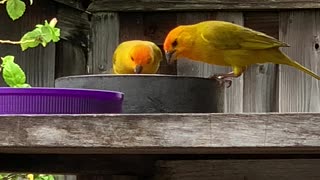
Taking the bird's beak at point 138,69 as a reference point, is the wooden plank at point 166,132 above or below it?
below

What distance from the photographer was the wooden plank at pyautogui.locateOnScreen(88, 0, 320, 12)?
2.87 metres

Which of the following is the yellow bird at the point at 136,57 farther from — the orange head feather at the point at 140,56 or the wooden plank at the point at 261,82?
the wooden plank at the point at 261,82

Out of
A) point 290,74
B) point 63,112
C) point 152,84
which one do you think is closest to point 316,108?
point 290,74

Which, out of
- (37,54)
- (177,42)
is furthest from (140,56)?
(37,54)

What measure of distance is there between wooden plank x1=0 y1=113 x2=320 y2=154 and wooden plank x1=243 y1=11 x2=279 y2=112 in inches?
46.9

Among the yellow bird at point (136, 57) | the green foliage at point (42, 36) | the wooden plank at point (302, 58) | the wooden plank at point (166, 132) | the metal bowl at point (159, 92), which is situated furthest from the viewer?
the wooden plank at point (302, 58)

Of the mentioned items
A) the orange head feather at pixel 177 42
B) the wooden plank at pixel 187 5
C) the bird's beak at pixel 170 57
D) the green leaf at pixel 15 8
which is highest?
the wooden plank at pixel 187 5

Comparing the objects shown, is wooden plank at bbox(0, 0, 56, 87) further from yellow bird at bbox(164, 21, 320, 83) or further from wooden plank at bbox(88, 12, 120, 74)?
yellow bird at bbox(164, 21, 320, 83)

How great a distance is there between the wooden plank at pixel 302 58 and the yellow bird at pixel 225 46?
0.05m

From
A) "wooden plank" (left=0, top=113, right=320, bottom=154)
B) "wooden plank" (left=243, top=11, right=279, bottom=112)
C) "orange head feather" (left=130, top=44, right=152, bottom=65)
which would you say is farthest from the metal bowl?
"wooden plank" (left=243, top=11, right=279, bottom=112)

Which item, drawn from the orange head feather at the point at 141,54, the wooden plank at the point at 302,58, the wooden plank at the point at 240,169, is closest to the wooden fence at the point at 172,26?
the wooden plank at the point at 302,58

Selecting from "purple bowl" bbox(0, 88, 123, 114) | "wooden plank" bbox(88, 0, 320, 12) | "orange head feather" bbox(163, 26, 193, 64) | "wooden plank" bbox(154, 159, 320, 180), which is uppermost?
"wooden plank" bbox(88, 0, 320, 12)

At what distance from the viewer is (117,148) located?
1.66 meters

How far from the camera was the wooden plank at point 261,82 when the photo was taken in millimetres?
2855
